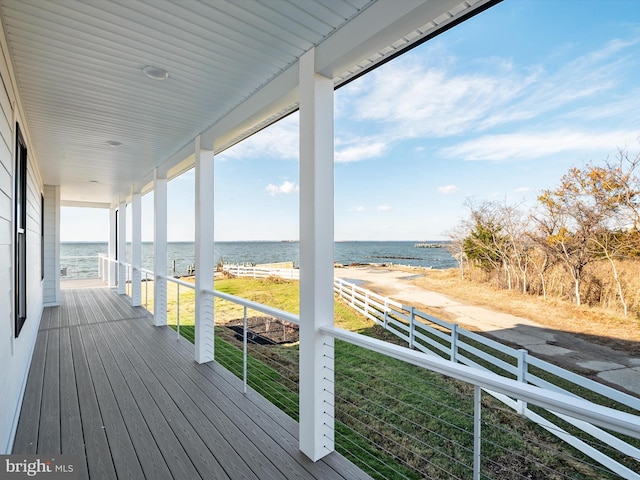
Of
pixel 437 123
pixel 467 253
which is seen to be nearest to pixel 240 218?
pixel 437 123

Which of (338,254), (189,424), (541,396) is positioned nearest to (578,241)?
(541,396)

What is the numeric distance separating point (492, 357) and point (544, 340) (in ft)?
13.4

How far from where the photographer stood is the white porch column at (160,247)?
5.18 metres

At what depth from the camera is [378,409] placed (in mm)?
4480

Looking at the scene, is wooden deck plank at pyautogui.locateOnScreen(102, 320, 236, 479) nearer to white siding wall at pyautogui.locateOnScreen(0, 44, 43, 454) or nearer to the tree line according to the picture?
white siding wall at pyautogui.locateOnScreen(0, 44, 43, 454)

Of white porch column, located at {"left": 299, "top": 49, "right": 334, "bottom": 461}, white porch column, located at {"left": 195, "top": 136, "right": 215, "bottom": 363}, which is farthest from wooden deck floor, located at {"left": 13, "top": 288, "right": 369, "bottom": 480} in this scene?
white porch column, located at {"left": 195, "top": 136, "right": 215, "bottom": 363}

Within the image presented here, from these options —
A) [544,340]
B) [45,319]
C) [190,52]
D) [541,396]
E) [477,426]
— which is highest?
[190,52]

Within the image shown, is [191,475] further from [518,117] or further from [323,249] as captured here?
[518,117]

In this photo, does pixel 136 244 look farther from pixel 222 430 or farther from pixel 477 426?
pixel 477 426

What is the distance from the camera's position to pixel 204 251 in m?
3.71

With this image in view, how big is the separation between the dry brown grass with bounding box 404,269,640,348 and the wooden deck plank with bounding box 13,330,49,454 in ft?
22.3

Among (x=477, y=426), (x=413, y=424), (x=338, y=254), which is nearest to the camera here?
(x=477, y=426)

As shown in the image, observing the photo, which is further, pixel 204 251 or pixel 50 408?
pixel 204 251

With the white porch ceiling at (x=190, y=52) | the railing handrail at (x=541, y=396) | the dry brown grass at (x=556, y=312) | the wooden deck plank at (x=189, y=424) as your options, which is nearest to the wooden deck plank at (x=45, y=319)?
the wooden deck plank at (x=189, y=424)
